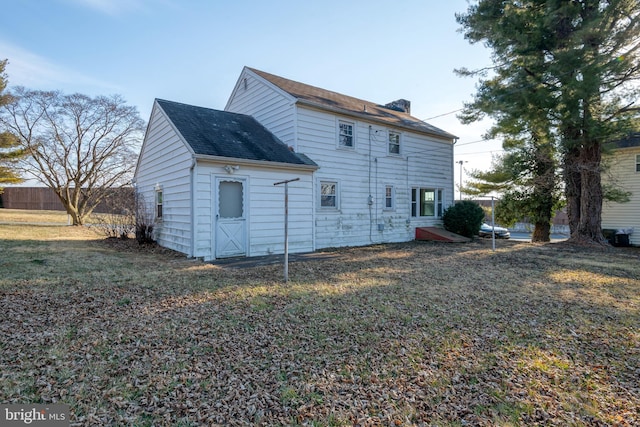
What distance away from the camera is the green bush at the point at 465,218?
14625 mm

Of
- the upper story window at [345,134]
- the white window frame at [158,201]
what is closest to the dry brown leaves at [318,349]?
the white window frame at [158,201]

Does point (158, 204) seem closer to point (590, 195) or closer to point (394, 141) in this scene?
point (394, 141)

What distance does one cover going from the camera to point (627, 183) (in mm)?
16891

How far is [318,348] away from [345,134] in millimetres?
9931

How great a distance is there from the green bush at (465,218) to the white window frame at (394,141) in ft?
13.0

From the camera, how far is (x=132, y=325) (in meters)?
4.09

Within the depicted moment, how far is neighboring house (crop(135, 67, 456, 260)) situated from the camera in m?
9.02

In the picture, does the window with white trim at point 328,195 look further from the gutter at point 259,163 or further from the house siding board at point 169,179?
the house siding board at point 169,179

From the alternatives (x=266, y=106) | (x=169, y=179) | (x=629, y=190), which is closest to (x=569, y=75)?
(x=629, y=190)

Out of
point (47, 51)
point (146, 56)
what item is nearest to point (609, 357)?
point (146, 56)

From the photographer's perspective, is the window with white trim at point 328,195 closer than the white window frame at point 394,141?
Yes

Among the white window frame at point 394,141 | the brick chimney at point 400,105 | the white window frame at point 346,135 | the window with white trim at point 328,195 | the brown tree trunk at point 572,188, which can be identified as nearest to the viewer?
the window with white trim at point 328,195

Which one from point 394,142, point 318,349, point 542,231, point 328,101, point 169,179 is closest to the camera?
point 318,349

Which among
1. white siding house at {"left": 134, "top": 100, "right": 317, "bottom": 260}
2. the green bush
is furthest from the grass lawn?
the green bush
